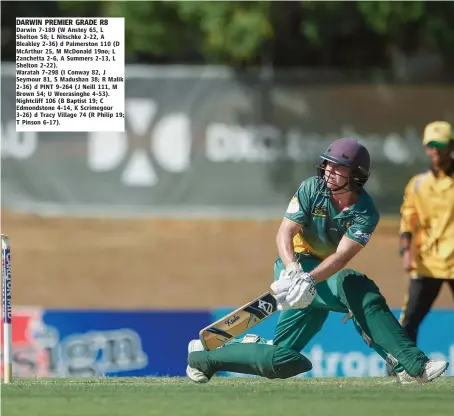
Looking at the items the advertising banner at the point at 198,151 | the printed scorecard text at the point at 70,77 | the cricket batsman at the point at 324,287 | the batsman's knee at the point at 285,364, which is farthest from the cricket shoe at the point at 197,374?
the advertising banner at the point at 198,151

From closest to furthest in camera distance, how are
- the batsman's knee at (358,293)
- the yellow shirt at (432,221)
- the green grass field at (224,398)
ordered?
1. the green grass field at (224,398)
2. the batsman's knee at (358,293)
3. the yellow shirt at (432,221)

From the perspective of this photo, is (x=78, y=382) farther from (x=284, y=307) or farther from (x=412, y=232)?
(x=412, y=232)

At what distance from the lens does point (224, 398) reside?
6730 mm

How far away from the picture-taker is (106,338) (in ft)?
36.1

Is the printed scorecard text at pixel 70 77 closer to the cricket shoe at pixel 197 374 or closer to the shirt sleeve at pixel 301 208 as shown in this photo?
the shirt sleeve at pixel 301 208

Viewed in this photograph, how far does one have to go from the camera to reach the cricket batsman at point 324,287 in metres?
7.30

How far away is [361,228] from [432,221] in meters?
2.35

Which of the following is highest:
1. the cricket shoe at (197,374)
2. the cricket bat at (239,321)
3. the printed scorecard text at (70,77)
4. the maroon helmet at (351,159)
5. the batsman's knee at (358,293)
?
the printed scorecard text at (70,77)

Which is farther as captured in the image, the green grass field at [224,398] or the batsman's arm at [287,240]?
the batsman's arm at [287,240]

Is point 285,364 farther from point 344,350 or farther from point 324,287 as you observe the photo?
point 344,350

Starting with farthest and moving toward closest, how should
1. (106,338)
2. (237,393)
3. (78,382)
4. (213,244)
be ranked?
(213,244) → (106,338) → (78,382) → (237,393)

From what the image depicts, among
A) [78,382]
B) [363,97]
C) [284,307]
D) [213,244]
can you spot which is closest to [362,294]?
[284,307]

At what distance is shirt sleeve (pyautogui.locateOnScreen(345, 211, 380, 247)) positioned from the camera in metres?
7.36

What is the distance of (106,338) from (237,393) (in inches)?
166
